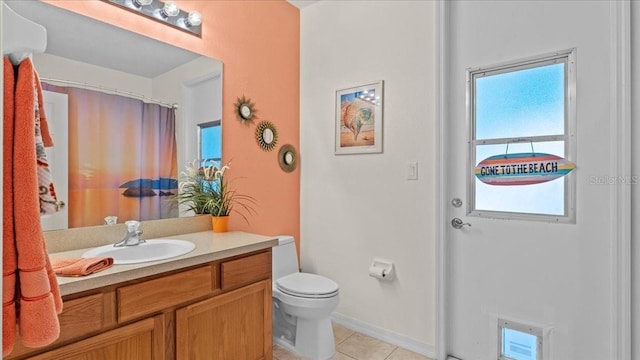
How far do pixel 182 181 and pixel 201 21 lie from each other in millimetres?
1025

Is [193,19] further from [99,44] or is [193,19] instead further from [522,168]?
[522,168]

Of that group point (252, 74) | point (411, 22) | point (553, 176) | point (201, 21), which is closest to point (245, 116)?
point (252, 74)

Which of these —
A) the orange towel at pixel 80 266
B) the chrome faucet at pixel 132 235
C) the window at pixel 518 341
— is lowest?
the window at pixel 518 341

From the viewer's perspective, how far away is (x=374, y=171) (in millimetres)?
2400

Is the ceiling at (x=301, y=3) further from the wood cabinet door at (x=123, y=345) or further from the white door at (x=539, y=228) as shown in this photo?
the wood cabinet door at (x=123, y=345)

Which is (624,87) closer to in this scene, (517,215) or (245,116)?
(517,215)

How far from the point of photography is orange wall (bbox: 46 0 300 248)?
84.0 inches

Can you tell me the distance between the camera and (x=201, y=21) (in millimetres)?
2080

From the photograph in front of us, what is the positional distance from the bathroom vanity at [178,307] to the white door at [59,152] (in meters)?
0.16

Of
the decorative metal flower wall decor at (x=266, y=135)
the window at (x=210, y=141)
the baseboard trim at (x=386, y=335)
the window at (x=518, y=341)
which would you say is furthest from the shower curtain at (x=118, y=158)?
the window at (x=518, y=341)

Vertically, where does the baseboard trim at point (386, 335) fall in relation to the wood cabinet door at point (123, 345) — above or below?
below

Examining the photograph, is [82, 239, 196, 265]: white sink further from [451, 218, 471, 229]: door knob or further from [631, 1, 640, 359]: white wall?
[631, 1, 640, 359]: white wall

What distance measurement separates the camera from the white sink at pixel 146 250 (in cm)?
152

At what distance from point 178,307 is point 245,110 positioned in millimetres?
1412
